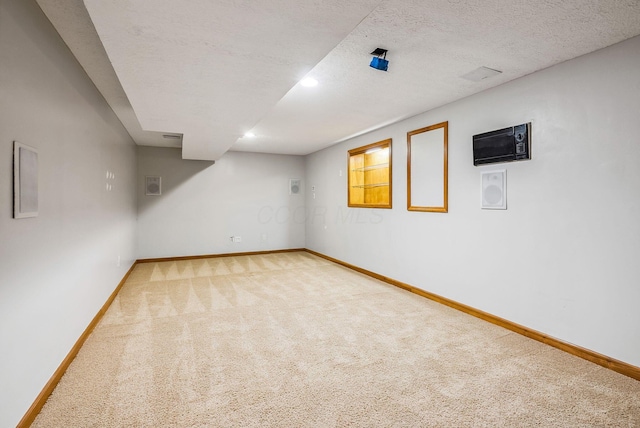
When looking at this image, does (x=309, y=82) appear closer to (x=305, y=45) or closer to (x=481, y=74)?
(x=305, y=45)

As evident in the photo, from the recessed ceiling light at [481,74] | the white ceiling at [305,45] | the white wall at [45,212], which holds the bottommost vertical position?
the white wall at [45,212]

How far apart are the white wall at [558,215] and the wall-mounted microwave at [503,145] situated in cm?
8

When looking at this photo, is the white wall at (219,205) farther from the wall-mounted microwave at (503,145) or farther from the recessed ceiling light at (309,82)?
the wall-mounted microwave at (503,145)

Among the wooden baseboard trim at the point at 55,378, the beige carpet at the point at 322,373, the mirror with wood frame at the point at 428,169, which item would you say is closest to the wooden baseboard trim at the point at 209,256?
the beige carpet at the point at 322,373

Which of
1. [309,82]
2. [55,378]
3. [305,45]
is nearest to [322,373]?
[55,378]

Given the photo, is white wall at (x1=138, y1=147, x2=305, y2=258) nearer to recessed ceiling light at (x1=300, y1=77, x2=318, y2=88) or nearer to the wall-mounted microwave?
recessed ceiling light at (x1=300, y1=77, x2=318, y2=88)

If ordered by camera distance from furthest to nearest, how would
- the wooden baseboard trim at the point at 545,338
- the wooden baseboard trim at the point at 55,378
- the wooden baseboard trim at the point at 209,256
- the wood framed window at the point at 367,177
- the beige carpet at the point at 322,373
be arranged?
the wooden baseboard trim at the point at 209,256
the wood framed window at the point at 367,177
the wooden baseboard trim at the point at 545,338
the beige carpet at the point at 322,373
the wooden baseboard trim at the point at 55,378

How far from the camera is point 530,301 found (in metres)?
3.05

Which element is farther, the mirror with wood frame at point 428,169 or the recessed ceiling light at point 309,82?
the mirror with wood frame at point 428,169

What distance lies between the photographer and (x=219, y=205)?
24.0 ft

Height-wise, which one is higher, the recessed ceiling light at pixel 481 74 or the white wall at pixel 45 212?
the recessed ceiling light at pixel 481 74

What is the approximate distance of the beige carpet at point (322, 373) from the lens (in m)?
1.89

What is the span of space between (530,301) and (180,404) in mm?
3131

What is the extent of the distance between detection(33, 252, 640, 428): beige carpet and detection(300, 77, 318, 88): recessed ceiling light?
98.3 inches
